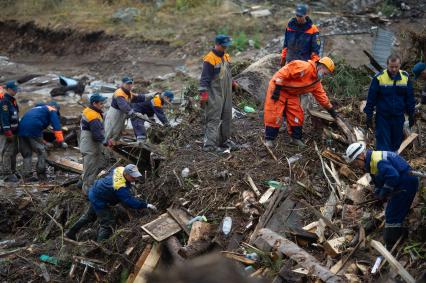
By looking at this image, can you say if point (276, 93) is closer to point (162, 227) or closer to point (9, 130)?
Result: point (162, 227)

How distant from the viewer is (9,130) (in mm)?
9430

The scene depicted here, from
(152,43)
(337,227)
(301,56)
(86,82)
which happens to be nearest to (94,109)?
(301,56)

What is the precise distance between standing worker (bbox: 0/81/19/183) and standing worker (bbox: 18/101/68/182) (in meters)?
0.13

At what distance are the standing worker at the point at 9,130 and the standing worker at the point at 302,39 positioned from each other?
15.6 feet

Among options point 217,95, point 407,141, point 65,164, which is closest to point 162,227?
point 217,95

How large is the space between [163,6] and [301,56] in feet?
38.1

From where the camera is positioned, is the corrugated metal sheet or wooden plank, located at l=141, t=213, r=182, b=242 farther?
the corrugated metal sheet

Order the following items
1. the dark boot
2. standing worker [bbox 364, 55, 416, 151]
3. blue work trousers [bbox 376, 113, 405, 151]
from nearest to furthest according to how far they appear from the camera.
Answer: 1. the dark boot
2. standing worker [bbox 364, 55, 416, 151]
3. blue work trousers [bbox 376, 113, 405, 151]

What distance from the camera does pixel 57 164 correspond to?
400 inches

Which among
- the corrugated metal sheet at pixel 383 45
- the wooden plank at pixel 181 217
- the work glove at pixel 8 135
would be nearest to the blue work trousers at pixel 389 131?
the wooden plank at pixel 181 217

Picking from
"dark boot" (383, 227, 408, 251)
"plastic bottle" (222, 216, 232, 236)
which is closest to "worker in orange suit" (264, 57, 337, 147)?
"plastic bottle" (222, 216, 232, 236)

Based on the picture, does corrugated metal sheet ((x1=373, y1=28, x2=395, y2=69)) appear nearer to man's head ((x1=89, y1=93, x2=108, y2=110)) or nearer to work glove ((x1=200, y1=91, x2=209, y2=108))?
work glove ((x1=200, y1=91, x2=209, y2=108))

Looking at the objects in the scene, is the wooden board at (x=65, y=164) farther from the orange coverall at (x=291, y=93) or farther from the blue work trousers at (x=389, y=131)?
the blue work trousers at (x=389, y=131)

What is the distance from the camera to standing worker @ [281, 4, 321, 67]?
848cm
